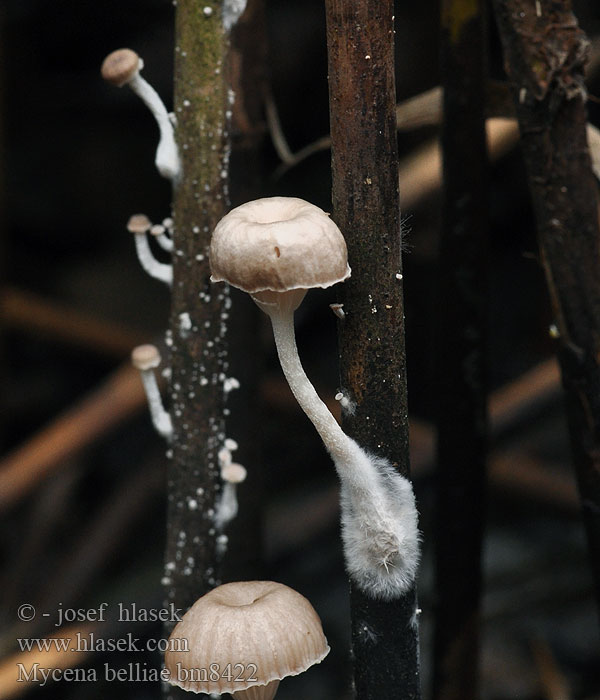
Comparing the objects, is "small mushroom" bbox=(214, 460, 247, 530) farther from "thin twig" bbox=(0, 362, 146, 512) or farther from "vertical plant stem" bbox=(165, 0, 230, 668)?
"thin twig" bbox=(0, 362, 146, 512)

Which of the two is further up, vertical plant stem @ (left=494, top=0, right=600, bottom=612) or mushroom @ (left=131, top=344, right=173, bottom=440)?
vertical plant stem @ (left=494, top=0, right=600, bottom=612)

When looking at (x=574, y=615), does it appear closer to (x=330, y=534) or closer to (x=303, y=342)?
(x=330, y=534)

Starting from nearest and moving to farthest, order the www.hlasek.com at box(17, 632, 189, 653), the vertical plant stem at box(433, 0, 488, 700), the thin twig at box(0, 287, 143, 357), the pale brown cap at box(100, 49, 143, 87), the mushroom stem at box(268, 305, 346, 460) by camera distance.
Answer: the mushroom stem at box(268, 305, 346, 460)
the pale brown cap at box(100, 49, 143, 87)
the vertical plant stem at box(433, 0, 488, 700)
the www.hlasek.com at box(17, 632, 189, 653)
the thin twig at box(0, 287, 143, 357)

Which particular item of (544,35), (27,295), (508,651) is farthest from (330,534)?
(544,35)

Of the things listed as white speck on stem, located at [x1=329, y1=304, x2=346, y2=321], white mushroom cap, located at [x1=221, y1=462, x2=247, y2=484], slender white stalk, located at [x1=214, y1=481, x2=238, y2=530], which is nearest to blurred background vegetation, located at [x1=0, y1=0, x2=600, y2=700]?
slender white stalk, located at [x1=214, y1=481, x2=238, y2=530]

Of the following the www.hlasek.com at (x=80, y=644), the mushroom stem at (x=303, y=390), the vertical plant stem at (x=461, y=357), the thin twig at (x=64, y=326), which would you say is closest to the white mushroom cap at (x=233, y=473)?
the mushroom stem at (x=303, y=390)

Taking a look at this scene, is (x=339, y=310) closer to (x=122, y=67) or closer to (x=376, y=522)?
(x=376, y=522)
